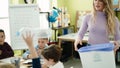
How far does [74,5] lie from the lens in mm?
6016

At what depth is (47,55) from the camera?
2.09 meters

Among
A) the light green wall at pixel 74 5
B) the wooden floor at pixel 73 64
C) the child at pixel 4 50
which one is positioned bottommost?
the wooden floor at pixel 73 64

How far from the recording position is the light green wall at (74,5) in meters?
5.82

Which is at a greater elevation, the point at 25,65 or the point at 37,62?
the point at 37,62

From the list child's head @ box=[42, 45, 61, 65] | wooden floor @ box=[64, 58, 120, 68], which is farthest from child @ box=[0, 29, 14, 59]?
wooden floor @ box=[64, 58, 120, 68]

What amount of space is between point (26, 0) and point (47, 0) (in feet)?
2.61

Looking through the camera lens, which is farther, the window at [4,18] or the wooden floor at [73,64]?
the wooden floor at [73,64]

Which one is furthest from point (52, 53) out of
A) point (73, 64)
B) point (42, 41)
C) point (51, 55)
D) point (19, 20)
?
point (73, 64)

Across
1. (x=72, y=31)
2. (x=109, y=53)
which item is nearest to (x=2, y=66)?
→ (x=109, y=53)

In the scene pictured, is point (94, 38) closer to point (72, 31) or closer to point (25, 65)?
point (25, 65)

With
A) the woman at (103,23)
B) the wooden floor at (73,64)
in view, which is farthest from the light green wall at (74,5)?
the woman at (103,23)

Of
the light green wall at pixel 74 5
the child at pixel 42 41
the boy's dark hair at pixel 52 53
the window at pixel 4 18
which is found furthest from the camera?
the light green wall at pixel 74 5

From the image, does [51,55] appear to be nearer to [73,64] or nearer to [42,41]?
[42,41]

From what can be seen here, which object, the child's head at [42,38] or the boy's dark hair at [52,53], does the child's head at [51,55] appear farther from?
the child's head at [42,38]
